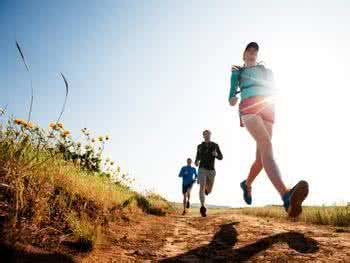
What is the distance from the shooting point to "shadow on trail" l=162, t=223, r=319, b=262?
2.93m

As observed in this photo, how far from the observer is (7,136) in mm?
3508

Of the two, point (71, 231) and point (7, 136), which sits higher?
point (7, 136)

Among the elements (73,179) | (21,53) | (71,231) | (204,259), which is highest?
(21,53)

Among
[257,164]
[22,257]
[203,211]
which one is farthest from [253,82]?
[203,211]

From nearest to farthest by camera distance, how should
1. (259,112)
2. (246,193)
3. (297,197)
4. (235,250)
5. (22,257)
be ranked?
(22,257) < (235,250) < (297,197) < (259,112) < (246,193)

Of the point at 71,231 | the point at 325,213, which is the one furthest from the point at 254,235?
the point at 325,213

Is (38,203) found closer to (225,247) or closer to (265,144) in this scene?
(225,247)

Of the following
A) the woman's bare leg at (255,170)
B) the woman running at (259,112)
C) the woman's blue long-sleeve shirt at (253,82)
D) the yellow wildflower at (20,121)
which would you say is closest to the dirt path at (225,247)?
the woman running at (259,112)

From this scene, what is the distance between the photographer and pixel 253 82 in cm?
458

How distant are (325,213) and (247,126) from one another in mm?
2968

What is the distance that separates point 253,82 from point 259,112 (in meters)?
0.45

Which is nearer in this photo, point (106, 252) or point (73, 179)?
point (106, 252)

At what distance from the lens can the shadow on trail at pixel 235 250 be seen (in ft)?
9.62

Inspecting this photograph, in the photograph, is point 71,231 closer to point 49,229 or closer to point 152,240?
point 49,229
